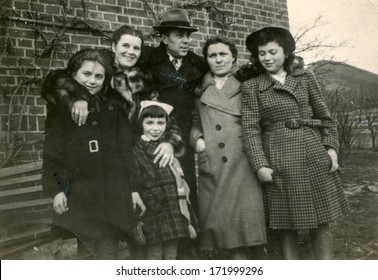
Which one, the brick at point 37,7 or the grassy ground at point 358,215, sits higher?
the brick at point 37,7

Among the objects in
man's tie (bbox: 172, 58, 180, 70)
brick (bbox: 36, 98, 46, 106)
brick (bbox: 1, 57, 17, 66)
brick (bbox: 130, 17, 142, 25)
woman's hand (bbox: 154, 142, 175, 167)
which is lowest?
woman's hand (bbox: 154, 142, 175, 167)

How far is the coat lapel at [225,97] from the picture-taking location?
2807 millimetres

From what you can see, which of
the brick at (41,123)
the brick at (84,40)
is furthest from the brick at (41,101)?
the brick at (84,40)

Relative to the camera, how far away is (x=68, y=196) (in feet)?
8.52

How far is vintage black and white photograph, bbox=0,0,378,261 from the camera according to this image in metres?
2.62

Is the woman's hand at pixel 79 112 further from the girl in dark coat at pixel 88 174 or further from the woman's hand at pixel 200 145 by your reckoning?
the woman's hand at pixel 200 145

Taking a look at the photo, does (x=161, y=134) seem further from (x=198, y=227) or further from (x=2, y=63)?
(x=2, y=63)

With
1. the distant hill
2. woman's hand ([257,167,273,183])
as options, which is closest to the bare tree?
the distant hill

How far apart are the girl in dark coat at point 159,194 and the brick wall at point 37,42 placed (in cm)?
68

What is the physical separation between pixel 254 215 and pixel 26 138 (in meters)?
1.60

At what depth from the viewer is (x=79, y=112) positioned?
2596 mm

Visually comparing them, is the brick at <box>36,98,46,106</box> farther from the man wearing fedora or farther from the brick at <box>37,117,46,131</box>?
the man wearing fedora

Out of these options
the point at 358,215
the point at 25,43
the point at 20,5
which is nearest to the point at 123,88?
the point at 25,43

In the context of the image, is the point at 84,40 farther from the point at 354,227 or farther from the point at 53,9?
the point at 354,227
